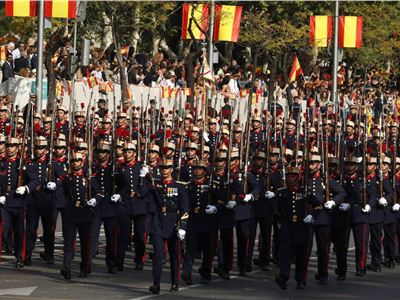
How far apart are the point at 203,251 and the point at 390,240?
3.28m

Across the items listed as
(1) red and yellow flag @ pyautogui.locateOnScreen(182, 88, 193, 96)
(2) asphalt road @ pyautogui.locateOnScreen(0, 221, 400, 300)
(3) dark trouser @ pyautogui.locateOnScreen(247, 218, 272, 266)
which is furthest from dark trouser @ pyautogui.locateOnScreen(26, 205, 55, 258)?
(1) red and yellow flag @ pyautogui.locateOnScreen(182, 88, 193, 96)

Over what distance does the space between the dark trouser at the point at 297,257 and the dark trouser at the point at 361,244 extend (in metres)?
1.77

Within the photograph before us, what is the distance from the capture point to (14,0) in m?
37.0

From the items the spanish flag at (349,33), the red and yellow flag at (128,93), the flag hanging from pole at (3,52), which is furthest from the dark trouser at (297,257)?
the spanish flag at (349,33)

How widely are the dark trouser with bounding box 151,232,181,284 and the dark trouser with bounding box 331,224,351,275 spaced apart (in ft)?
8.81

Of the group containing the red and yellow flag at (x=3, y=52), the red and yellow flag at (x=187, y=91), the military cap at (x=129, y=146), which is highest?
the red and yellow flag at (x=3, y=52)

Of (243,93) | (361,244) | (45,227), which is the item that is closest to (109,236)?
(45,227)

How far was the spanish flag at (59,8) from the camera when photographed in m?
36.0

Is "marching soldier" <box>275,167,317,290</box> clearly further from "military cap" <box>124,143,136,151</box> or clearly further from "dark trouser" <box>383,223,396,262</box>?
"dark trouser" <box>383,223,396,262</box>

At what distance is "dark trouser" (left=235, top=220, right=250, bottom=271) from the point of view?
2247cm

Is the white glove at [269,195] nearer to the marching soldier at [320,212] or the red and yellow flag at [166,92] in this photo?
the marching soldier at [320,212]

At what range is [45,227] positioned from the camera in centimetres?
2342

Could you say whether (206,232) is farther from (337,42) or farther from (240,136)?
(337,42)

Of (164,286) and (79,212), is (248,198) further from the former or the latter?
(79,212)
